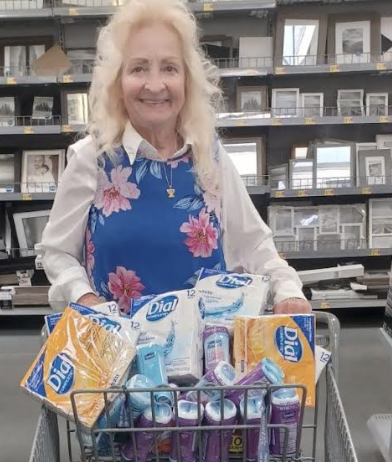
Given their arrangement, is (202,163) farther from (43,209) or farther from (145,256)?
(43,209)

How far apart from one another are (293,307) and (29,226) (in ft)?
10.6

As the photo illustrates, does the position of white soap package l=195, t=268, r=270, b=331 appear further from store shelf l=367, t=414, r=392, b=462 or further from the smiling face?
store shelf l=367, t=414, r=392, b=462

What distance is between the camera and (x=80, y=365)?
85 cm

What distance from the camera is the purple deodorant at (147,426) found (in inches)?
30.7

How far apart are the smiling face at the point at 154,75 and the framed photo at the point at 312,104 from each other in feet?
9.12

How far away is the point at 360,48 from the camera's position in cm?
376

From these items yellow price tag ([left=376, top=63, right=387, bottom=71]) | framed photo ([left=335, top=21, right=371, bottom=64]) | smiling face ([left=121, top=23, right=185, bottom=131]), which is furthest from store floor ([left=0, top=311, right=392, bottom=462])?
framed photo ([left=335, top=21, right=371, bottom=64])

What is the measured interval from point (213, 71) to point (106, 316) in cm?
75

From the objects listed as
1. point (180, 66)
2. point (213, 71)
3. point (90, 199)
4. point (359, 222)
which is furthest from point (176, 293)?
point (359, 222)

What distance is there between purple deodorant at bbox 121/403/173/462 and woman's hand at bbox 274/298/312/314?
0.37 metres

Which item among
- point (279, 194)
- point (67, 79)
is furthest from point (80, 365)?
point (67, 79)

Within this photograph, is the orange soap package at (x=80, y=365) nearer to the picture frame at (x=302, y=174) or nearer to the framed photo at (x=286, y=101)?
the picture frame at (x=302, y=174)

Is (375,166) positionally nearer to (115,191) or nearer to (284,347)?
(115,191)

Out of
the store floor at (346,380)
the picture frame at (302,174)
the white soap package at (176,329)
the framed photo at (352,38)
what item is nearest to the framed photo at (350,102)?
the framed photo at (352,38)
